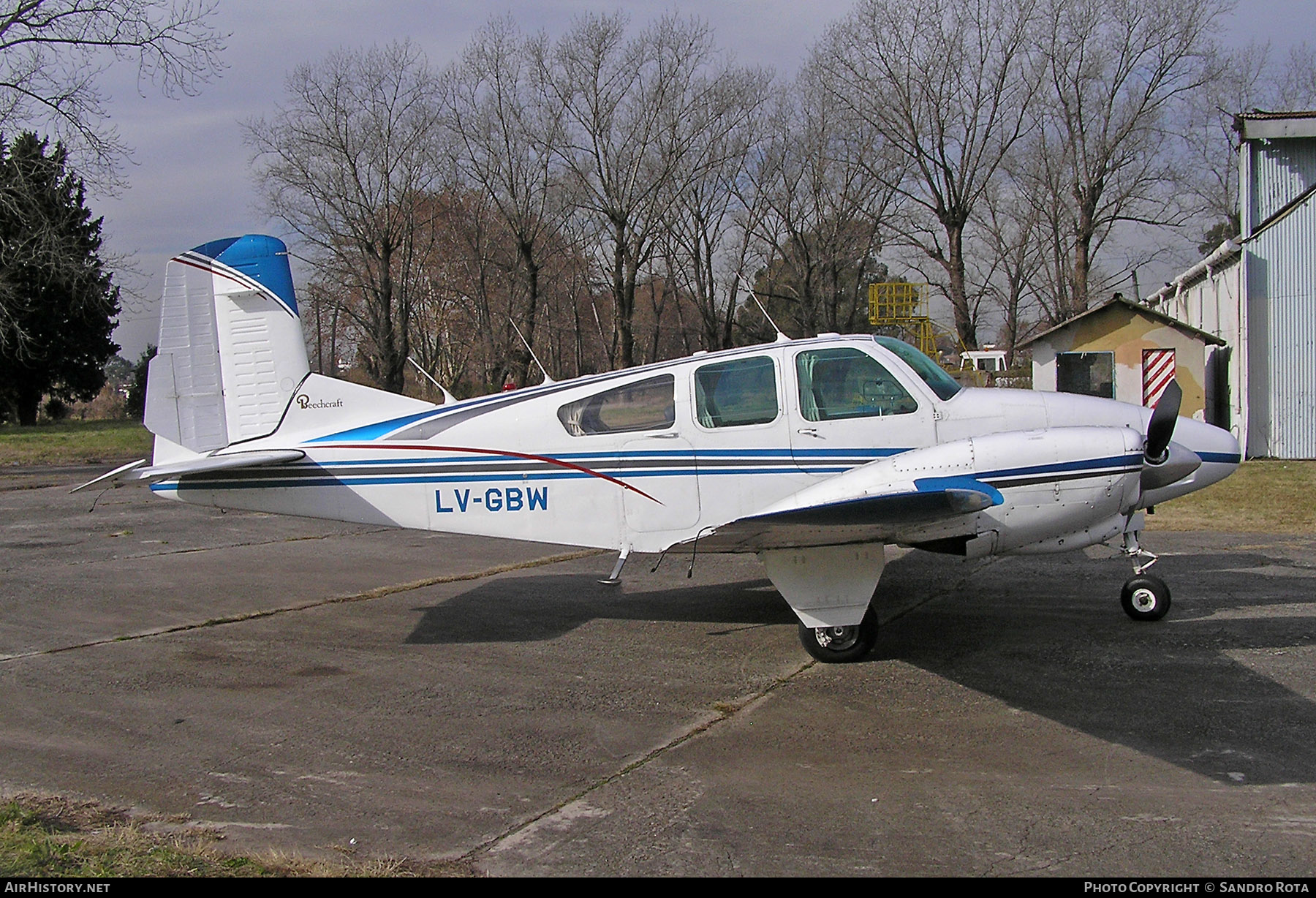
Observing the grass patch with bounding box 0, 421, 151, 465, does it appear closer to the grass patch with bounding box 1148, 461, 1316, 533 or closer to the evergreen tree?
the evergreen tree

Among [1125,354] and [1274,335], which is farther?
[1125,354]

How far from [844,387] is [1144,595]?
119 inches

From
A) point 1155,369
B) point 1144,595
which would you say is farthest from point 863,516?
point 1155,369

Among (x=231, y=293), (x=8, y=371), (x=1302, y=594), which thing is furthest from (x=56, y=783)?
(x=8, y=371)

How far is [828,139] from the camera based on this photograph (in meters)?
40.8

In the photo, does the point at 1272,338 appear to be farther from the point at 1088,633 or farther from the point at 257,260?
the point at 257,260

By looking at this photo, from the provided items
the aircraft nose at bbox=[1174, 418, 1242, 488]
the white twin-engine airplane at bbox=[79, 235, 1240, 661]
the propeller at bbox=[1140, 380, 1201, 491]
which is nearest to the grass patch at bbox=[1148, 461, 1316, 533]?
the aircraft nose at bbox=[1174, 418, 1242, 488]

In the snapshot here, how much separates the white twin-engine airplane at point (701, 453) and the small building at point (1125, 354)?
48.4 feet

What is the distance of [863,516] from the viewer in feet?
18.9

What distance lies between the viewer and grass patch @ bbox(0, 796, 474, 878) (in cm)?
371

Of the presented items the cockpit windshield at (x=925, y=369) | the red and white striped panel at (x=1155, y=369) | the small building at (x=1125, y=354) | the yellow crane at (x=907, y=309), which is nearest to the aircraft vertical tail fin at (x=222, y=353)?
the cockpit windshield at (x=925, y=369)

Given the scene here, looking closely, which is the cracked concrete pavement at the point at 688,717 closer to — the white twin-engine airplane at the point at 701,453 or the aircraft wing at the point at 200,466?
the white twin-engine airplane at the point at 701,453

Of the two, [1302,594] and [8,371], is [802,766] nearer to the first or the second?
[1302,594]

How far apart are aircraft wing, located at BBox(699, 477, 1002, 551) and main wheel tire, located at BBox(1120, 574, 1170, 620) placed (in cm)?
201
